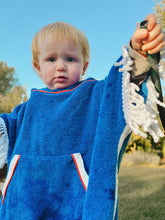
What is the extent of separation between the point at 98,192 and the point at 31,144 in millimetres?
475

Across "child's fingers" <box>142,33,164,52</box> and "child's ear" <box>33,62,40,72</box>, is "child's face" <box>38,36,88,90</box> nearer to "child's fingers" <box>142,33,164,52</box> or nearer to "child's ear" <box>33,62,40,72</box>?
"child's ear" <box>33,62,40,72</box>

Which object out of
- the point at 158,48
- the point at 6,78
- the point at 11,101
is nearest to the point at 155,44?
the point at 158,48

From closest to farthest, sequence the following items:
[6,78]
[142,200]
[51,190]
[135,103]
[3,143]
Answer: [135,103] < [51,190] < [3,143] < [142,200] < [6,78]

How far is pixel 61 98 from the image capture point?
52.3 inches

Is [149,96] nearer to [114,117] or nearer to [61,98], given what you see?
[114,117]

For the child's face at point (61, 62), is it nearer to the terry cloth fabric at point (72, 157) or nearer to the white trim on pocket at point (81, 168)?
the terry cloth fabric at point (72, 157)

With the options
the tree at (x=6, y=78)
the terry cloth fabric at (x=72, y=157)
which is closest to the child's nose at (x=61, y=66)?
the terry cloth fabric at (x=72, y=157)

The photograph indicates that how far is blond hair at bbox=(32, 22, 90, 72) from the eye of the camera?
1.35 meters

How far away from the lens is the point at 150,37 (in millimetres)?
906

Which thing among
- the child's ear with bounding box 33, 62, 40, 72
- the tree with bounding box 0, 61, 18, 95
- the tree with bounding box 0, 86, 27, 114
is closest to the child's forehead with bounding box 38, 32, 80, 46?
the child's ear with bounding box 33, 62, 40, 72

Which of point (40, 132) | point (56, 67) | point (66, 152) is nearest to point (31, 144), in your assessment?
point (40, 132)

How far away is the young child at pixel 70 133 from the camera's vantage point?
100 cm

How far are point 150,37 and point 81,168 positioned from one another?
2.18ft

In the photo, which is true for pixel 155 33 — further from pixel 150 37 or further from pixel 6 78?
pixel 6 78
